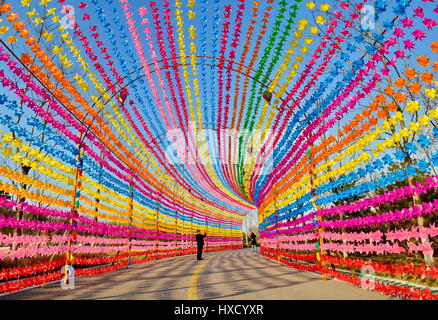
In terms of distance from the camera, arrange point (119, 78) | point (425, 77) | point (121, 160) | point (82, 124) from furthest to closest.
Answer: point (121, 160) < point (119, 78) < point (82, 124) < point (425, 77)

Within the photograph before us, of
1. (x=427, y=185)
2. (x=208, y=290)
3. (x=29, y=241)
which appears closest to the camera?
(x=427, y=185)

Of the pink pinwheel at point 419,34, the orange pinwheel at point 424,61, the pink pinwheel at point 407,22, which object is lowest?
the orange pinwheel at point 424,61

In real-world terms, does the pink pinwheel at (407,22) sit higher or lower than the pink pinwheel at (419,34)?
higher

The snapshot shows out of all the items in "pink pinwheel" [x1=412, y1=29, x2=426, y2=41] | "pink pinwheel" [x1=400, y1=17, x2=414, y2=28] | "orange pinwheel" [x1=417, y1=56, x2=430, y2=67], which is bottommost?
"orange pinwheel" [x1=417, y1=56, x2=430, y2=67]

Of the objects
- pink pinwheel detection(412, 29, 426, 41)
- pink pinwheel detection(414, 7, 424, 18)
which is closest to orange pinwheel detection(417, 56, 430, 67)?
pink pinwheel detection(412, 29, 426, 41)

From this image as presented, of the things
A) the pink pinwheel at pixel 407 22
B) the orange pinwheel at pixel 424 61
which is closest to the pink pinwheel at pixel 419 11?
the pink pinwheel at pixel 407 22

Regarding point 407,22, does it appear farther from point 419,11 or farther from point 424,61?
point 424,61

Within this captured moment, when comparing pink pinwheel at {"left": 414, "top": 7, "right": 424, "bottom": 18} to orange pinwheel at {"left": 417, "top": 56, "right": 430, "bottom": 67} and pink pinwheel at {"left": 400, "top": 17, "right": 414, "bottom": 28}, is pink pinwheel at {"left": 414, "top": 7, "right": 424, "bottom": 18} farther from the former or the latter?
orange pinwheel at {"left": 417, "top": 56, "right": 430, "bottom": 67}

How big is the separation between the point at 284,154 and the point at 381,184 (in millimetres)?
5578

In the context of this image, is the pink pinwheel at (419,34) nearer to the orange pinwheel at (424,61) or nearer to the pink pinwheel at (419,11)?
the pink pinwheel at (419,11)

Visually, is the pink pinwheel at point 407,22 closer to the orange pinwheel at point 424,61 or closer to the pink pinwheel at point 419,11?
the pink pinwheel at point 419,11
